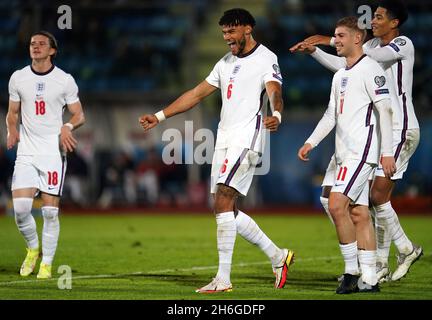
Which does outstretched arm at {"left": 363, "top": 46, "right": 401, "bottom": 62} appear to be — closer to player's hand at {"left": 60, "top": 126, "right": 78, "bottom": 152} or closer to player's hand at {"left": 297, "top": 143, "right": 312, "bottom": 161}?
player's hand at {"left": 297, "top": 143, "right": 312, "bottom": 161}

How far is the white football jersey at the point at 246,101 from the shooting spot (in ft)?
33.4

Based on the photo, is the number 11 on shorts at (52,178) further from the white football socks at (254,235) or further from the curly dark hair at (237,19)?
the curly dark hair at (237,19)

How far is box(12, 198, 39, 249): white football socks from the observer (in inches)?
460

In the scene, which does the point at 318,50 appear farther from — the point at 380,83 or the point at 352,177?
the point at 352,177

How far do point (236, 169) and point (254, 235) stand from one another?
2.54 ft

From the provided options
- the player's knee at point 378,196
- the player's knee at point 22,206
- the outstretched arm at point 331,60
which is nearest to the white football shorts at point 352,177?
the player's knee at point 378,196

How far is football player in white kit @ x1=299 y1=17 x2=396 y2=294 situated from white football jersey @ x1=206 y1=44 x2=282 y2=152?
23.8 inches

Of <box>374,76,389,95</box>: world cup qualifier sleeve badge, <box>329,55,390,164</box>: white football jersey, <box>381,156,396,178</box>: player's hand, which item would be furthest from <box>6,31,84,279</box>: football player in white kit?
<box>381,156,396,178</box>: player's hand

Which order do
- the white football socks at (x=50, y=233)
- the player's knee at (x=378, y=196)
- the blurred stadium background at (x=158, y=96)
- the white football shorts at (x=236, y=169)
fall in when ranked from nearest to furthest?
the white football shorts at (x=236, y=169) < the player's knee at (x=378, y=196) < the white football socks at (x=50, y=233) < the blurred stadium background at (x=158, y=96)

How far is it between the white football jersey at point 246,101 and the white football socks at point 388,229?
1.71m

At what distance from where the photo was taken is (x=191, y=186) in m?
29.3
